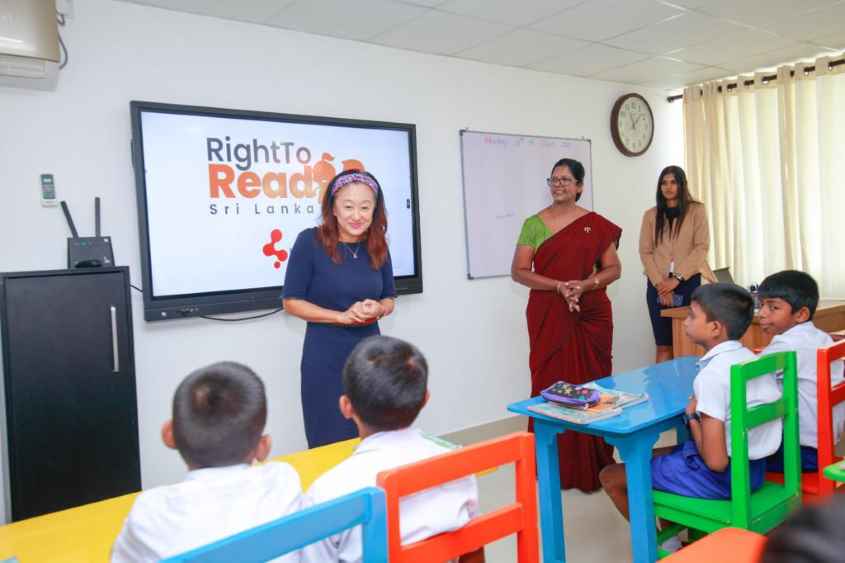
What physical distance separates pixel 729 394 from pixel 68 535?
159 cm

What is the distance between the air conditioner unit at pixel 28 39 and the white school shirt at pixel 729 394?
2.58 metres

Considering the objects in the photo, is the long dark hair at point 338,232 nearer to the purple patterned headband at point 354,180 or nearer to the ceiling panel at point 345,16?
the purple patterned headband at point 354,180

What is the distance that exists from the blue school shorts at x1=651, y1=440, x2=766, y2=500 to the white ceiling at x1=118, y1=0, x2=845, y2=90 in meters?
2.26

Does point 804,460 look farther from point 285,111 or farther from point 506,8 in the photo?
point 285,111

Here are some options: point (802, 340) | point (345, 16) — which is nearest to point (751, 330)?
point (802, 340)

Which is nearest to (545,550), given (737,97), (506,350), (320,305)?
(320,305)

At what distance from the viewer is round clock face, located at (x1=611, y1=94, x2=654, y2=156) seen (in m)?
4.88

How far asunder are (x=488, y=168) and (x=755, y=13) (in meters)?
1.71

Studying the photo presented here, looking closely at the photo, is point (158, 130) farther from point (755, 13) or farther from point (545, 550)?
point (755, 13)

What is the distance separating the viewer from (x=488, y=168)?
412cm

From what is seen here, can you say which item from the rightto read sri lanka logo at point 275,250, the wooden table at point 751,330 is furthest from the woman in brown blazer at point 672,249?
the rightto read sri lanka logo at point 275,250

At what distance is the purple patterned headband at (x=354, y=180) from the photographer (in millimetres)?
2172

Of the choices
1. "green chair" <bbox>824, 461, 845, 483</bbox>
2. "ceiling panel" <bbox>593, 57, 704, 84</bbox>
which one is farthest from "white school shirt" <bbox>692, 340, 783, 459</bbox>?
"ceiling panel" <bbox>593, 57, 704, 84</bbox>

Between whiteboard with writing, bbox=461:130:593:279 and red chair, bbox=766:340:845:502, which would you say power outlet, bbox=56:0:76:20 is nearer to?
whiteboard with writing, bbox=461:130:593:279
